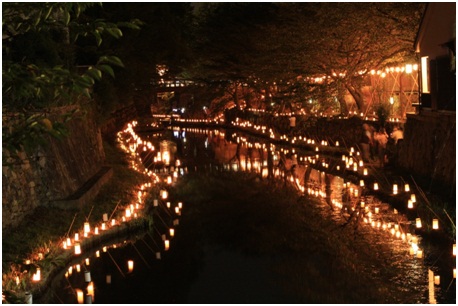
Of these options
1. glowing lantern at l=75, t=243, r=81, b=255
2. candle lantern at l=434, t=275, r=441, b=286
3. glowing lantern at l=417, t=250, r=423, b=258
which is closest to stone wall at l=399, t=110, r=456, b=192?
glowing lantern at l=417, t=250, r=423, b=258

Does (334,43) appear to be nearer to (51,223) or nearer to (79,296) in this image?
(51,223)

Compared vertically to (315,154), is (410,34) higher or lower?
higher

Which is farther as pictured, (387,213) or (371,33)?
(371,33)

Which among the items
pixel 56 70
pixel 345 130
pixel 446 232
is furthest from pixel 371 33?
pixel 56 70

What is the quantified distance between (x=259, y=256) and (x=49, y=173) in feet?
17.1

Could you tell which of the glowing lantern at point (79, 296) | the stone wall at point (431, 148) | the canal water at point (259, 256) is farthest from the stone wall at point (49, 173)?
the stone wall at point (431, 148)

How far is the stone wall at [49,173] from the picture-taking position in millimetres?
13680

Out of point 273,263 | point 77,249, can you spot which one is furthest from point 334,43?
point 77,249

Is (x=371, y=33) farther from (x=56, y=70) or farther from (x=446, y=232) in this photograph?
(x=56, y=70)

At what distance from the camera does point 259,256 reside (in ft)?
48.9

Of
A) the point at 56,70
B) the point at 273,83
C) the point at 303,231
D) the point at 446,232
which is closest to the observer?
the point at 56,70

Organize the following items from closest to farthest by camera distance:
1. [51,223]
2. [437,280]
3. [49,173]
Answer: [437,280], [51,223], [49,173]

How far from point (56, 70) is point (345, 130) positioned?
26.4 metres

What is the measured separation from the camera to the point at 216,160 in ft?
110
